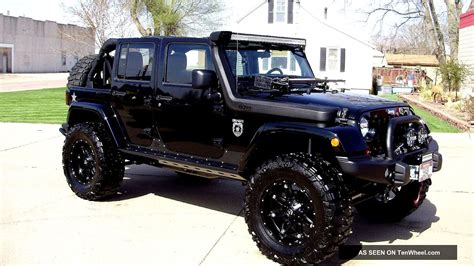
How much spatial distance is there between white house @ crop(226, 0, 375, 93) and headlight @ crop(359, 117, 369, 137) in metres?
26.4

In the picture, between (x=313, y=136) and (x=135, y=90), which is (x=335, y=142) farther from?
(x=135, y=90)

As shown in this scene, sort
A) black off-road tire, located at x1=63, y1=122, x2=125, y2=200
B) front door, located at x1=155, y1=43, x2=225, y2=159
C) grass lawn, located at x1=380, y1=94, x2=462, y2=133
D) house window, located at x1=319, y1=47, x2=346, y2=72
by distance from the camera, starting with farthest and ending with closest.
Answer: house window, located at x1=319, y1=47, x2=346, y2=72 → grass lawn, located at x1=380, y1=94, x2=462, y2=133 → black off-road tire, located at x1=63, y1=122, x2=125, y2=200 → front door, located at x1=155, y1=43, x2=225, y2=159

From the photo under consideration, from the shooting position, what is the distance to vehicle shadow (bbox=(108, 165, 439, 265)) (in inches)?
208

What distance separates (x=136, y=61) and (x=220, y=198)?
6.43 ft

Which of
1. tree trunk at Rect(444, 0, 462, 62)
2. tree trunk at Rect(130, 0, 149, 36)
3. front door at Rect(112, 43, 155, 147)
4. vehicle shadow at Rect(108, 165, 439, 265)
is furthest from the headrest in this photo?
tree trunk at Rect(130, 0, 149, 36)

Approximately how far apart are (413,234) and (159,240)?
8.24ft

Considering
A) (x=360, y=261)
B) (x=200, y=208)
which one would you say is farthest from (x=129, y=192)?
(x=360, y=261)

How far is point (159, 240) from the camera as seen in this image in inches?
195

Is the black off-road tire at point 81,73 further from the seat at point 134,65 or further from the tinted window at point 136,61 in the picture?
the seat at point 134,65

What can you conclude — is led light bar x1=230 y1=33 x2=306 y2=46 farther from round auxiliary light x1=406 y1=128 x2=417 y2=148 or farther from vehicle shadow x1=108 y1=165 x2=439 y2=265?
vehicle shadow x1=108 y1=165 x2=439 y2=265

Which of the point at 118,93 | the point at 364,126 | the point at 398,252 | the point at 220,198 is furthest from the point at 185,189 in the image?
the point at 364,126

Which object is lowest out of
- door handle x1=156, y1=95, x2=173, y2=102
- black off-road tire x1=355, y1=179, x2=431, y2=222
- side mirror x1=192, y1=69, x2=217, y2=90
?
black off-road tire x1=355, y1=179, x2=431, y2=222

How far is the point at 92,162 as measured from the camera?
6.24 metres

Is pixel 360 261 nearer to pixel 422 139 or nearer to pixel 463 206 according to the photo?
pixel 422 139
